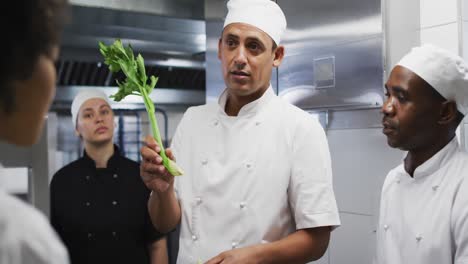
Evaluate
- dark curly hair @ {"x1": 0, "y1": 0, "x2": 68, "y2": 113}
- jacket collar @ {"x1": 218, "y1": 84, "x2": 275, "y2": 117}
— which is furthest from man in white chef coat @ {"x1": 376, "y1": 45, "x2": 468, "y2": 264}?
Result: dark curly hair @ {"x1": 0, "y1": 0, "x2": 68, "y2": 113}

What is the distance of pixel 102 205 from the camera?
2502 mm

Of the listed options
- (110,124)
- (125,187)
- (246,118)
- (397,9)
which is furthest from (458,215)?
(110,124)

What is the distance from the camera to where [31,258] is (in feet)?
1.90

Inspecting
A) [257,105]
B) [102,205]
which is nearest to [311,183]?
[257,105]

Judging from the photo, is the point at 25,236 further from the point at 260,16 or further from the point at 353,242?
the point at 353,242

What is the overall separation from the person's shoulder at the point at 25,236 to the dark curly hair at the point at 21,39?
0.11m

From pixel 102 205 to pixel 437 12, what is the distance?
1.71 m

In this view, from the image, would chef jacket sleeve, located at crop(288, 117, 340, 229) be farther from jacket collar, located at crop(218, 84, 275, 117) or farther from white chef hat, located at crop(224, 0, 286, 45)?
white chef hat, located at crop(224, 0, 286, 45)

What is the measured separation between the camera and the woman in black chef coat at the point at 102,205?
243 cm

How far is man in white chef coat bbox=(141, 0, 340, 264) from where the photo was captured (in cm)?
157

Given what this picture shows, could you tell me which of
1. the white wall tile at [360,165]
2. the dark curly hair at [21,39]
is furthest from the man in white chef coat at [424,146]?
the dark curly hair at [21,39]

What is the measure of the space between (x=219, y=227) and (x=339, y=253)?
48.2 inches

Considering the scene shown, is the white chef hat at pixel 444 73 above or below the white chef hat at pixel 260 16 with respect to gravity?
below

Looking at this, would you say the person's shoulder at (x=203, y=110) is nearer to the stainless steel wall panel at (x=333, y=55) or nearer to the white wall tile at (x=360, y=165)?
the stainless steel wall panel at (x=333, y=55)
